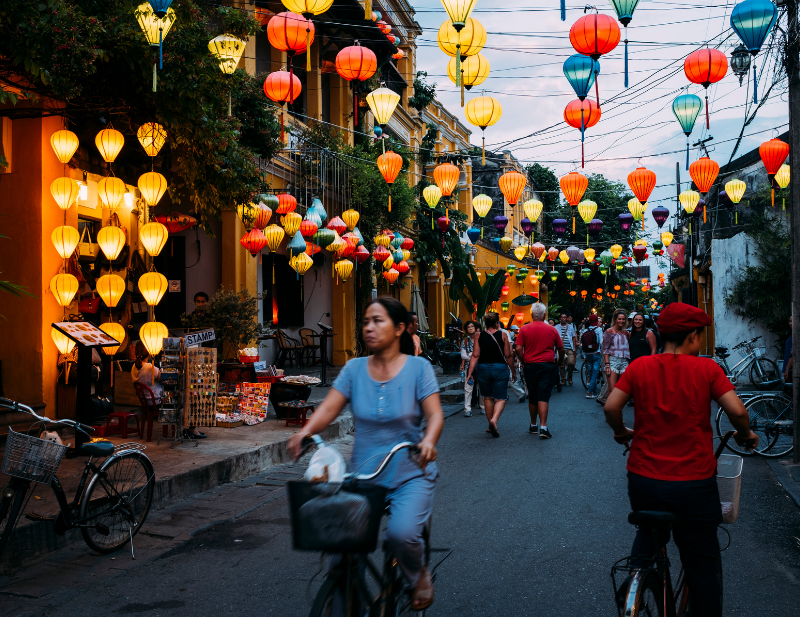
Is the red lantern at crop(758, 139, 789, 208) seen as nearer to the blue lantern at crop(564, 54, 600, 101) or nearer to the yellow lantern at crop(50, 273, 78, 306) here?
the blue lantern at crop(564, 54, 600, 101)

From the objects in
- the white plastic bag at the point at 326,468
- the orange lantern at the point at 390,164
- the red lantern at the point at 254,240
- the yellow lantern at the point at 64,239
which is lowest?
the white plastic bag at the point at 326,468

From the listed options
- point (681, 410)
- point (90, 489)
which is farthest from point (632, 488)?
point (90, 489)

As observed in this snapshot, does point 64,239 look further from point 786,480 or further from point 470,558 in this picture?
point 786,480

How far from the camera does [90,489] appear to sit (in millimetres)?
5035

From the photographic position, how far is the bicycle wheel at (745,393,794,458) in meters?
8.59

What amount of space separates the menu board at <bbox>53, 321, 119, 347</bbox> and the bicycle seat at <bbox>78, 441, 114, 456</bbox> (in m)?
3.53

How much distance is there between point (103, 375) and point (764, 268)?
16.6 metres

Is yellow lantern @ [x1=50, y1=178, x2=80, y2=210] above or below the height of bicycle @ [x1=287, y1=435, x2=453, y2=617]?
above

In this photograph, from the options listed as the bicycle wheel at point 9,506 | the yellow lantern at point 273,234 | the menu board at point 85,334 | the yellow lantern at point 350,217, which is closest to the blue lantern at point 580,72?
the yellow lantern at point 273,234

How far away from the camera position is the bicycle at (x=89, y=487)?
4266 millimetres

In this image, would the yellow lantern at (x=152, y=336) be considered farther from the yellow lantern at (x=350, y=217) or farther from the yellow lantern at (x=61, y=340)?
the yellow lantern at (x=350, y=217)

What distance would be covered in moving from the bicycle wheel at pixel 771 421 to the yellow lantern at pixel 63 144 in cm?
952

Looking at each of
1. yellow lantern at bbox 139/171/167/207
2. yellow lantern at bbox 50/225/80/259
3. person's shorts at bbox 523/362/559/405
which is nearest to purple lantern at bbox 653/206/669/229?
person's shorts at bbox 523/362/559/405

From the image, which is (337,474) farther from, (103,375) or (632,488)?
(103,375)
